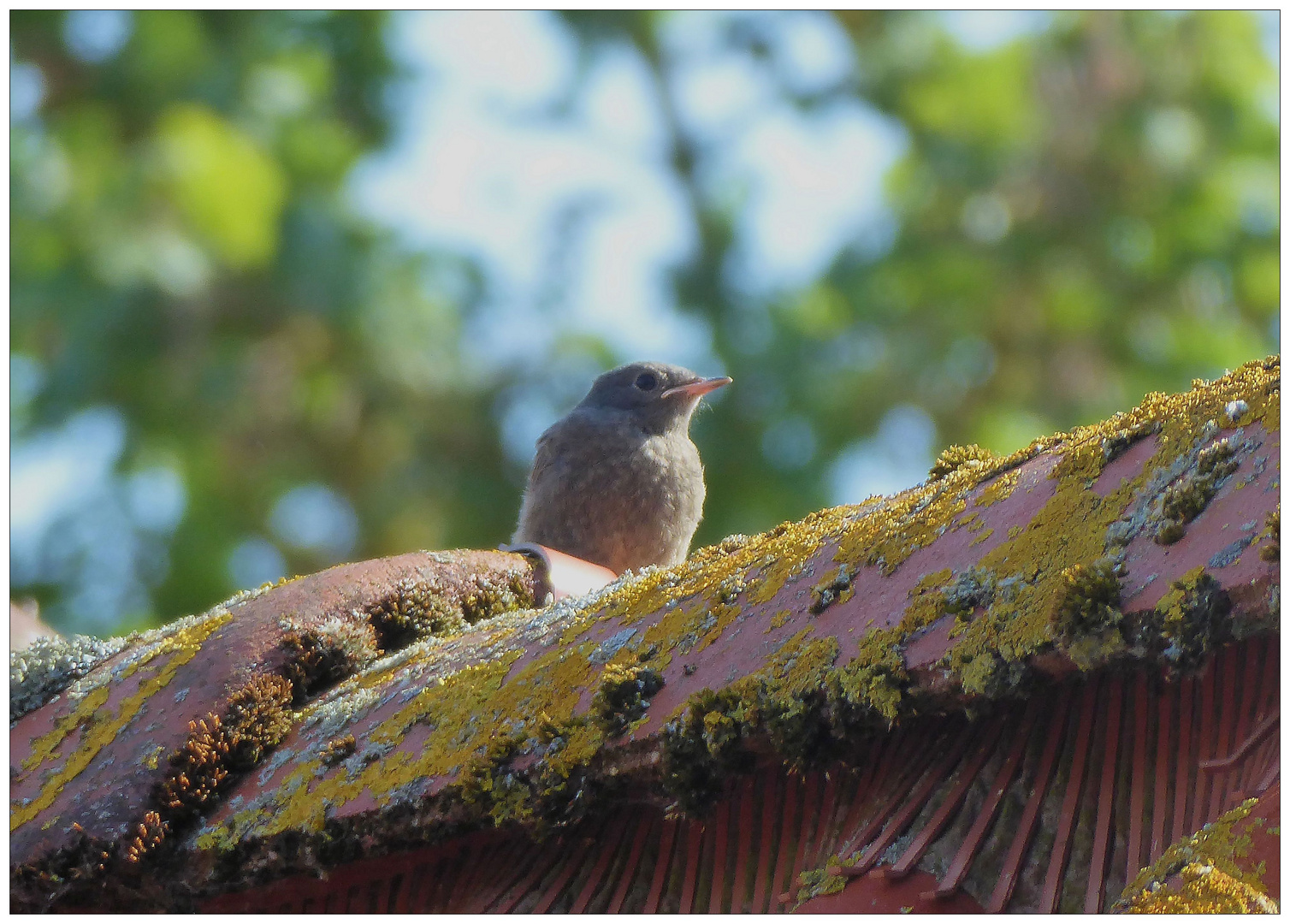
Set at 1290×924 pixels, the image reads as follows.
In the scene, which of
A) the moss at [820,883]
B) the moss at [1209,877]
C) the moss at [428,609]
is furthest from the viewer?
the moss at [428,609]

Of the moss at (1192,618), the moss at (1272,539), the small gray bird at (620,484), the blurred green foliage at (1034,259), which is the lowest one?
the moss at (1192,618)

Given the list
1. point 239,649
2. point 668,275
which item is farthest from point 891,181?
point 239,649

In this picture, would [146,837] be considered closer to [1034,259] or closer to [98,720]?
[98,720]

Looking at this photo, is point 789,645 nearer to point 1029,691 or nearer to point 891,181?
point 1029,691

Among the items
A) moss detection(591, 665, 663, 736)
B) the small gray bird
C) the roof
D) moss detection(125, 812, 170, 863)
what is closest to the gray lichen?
the roof

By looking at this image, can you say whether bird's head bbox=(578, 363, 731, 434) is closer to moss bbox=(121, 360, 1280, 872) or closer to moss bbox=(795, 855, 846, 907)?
moss bbox=(121, 360, 1280, 872)

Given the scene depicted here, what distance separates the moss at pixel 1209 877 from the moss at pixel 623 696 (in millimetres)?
818

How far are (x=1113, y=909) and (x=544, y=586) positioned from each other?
7.29 feet

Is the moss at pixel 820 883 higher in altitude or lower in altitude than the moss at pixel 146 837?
lower

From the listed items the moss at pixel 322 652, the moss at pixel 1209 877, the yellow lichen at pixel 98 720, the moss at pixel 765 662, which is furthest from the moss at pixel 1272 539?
the yellow lichen at pixel 98 720

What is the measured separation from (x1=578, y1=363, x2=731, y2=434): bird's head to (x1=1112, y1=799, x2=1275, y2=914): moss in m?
4.35

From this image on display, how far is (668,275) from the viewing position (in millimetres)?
12281

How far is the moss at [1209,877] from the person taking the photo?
146 cm

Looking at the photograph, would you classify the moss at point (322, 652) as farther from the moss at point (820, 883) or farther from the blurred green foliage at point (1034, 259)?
the blurred green foliage at point (1034, 259)
